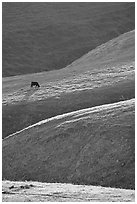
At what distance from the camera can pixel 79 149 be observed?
36.4 meters

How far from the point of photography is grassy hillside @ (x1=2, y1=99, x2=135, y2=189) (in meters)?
32.9

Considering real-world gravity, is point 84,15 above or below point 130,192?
above

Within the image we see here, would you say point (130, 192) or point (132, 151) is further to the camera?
point (132, 151)

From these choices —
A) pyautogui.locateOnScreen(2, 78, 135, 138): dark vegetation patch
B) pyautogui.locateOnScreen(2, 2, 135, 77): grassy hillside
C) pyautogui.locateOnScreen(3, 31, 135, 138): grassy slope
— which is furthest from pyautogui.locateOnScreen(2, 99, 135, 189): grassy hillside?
pyautogui.locateOnScreen(2, 2, 135, 77): grassy hillside

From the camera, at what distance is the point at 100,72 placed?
70.6 metres

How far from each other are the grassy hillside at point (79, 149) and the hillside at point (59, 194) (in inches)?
260

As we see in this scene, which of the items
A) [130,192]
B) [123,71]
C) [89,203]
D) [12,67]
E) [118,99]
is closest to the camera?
[89,203]

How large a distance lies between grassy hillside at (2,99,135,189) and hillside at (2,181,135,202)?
21.6 feet

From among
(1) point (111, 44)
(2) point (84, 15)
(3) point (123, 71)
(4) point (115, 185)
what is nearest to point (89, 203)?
(4) point (115, 185)

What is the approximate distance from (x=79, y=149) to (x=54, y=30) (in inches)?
4246

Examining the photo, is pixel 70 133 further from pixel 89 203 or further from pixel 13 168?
pixel 89 203

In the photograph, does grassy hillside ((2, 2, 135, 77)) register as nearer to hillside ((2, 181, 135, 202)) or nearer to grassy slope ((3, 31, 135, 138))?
grassy slope ((3, 31, 135, 138))

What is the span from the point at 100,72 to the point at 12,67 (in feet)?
164

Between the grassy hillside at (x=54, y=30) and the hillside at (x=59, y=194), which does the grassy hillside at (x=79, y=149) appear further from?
the grassy hillside at (x=54, y=30)
